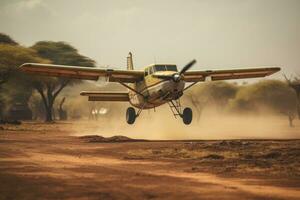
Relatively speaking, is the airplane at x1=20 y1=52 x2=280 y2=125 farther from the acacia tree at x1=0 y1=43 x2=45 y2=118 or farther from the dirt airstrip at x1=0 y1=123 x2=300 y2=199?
the acacia tree at x1=0 y1=43 x2=45 y2=118

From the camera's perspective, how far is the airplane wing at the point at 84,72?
913 inches

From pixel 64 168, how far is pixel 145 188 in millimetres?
3636

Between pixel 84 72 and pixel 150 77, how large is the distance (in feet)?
13.2

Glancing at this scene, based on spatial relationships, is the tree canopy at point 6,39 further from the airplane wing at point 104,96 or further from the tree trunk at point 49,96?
the airplane wing at point 104,96

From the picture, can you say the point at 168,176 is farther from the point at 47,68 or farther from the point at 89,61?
the point at 89,61

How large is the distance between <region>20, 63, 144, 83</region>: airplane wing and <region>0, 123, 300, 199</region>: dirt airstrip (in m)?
8.26

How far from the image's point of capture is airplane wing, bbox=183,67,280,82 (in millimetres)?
26688

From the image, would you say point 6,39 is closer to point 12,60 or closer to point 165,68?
point 12,60

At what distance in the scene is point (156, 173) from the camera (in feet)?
34.8

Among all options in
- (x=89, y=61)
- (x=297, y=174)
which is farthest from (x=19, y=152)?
(x=89, y=61)

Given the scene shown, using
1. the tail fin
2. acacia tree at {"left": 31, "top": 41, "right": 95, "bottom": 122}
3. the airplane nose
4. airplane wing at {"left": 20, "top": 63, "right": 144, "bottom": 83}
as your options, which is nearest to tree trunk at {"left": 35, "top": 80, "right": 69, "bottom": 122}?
acacia tree at {"left": 31, "top": 41, "right": 95, "bottom": 122}

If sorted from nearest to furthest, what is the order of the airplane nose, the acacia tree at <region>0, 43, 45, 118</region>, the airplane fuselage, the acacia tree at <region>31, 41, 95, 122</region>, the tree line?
1. the airplane nose
2. the airplane fuselage
3. the acacia tree at <region>0, 43, 45, 118</region>
4. the tree line
5. the acacia tree at <region>31, 41, 95, 122</region>

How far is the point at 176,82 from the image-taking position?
71.5 feet

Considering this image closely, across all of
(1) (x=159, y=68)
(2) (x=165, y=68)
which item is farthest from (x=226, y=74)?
(1) (x=159, y=68)
